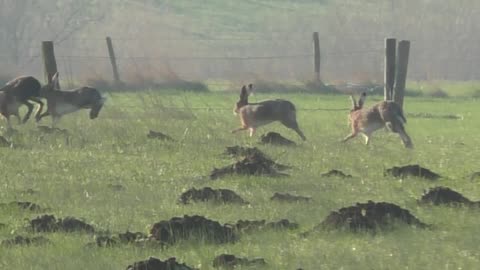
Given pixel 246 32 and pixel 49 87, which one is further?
pixel 246 32

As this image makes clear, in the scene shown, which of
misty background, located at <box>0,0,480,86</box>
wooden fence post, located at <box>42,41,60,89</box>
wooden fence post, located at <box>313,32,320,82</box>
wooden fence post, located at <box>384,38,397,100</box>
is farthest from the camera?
misty background, located at <box>0,0,480,86</box>

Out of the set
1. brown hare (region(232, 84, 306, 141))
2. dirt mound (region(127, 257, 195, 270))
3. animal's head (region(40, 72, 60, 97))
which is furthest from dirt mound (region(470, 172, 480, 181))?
animal's head (region(40, 72, 60, 97))

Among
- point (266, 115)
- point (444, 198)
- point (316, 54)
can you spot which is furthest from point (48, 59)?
point (316, 54)

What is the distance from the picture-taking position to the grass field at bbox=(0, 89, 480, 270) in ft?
27.7

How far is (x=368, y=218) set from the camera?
9.57 meters

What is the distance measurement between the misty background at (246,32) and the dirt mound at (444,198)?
116ft

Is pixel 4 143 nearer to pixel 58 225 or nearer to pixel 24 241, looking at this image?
pixel 58 225

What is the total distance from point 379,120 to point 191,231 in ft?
34.4

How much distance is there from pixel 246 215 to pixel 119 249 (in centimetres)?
197

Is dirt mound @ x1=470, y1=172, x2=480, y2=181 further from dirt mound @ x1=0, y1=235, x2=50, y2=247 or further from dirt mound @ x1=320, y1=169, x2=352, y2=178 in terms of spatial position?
A: dirt mound @ x1=0, y1=235, x2=50, y2=247

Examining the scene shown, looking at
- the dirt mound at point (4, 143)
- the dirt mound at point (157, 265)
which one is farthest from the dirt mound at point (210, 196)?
the dirt mound at point (4, 143)

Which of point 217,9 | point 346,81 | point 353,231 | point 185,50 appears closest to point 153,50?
point 185,50

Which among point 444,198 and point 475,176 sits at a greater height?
point 444,198

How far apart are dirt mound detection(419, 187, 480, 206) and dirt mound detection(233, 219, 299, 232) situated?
73.6 inches
